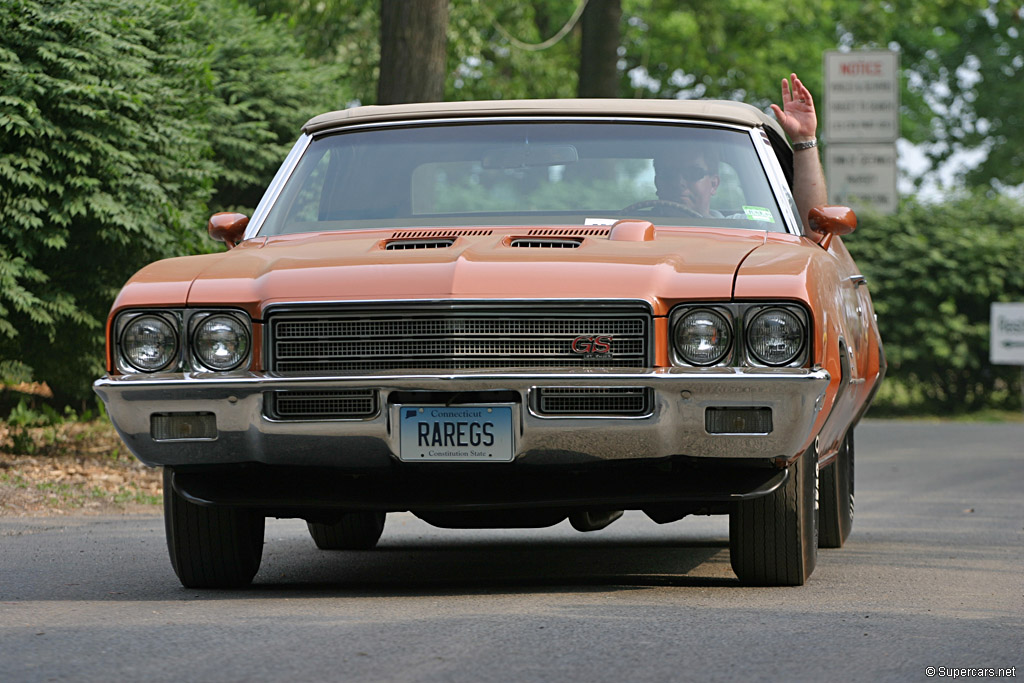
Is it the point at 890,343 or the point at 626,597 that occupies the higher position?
the point at 626,597

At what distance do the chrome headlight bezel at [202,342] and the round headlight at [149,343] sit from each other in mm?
69

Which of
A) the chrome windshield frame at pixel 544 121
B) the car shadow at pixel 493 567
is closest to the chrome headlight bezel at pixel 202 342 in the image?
the car shadow at pixel 493 567

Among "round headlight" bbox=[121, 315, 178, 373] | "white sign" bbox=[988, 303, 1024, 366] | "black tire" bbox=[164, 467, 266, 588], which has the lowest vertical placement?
"white sign" bbox=[988, 303, 1024, 366]

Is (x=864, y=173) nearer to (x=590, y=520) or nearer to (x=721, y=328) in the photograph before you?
(x=590, y=520)

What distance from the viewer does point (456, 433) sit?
546cm

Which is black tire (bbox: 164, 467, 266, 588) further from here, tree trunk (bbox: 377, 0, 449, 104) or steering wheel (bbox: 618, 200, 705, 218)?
tree trunk (bbox: 377, 0, 449, 104)

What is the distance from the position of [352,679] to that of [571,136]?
3.21 metres

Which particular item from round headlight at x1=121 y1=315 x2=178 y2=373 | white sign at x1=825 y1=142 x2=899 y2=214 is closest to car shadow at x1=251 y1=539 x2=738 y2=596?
round headlight at x1=121 y1=315 x2=178 y2=373

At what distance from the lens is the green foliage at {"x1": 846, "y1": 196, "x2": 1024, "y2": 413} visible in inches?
885

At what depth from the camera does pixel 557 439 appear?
5438mm

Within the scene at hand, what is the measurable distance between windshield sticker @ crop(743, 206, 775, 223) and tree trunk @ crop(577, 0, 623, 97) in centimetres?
1517

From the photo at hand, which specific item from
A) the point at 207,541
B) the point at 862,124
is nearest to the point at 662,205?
the point at 207,541

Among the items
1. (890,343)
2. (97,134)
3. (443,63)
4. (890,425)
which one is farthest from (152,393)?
(890,343)

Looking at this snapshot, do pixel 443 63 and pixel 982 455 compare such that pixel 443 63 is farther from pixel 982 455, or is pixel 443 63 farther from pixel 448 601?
pixel 448 601
